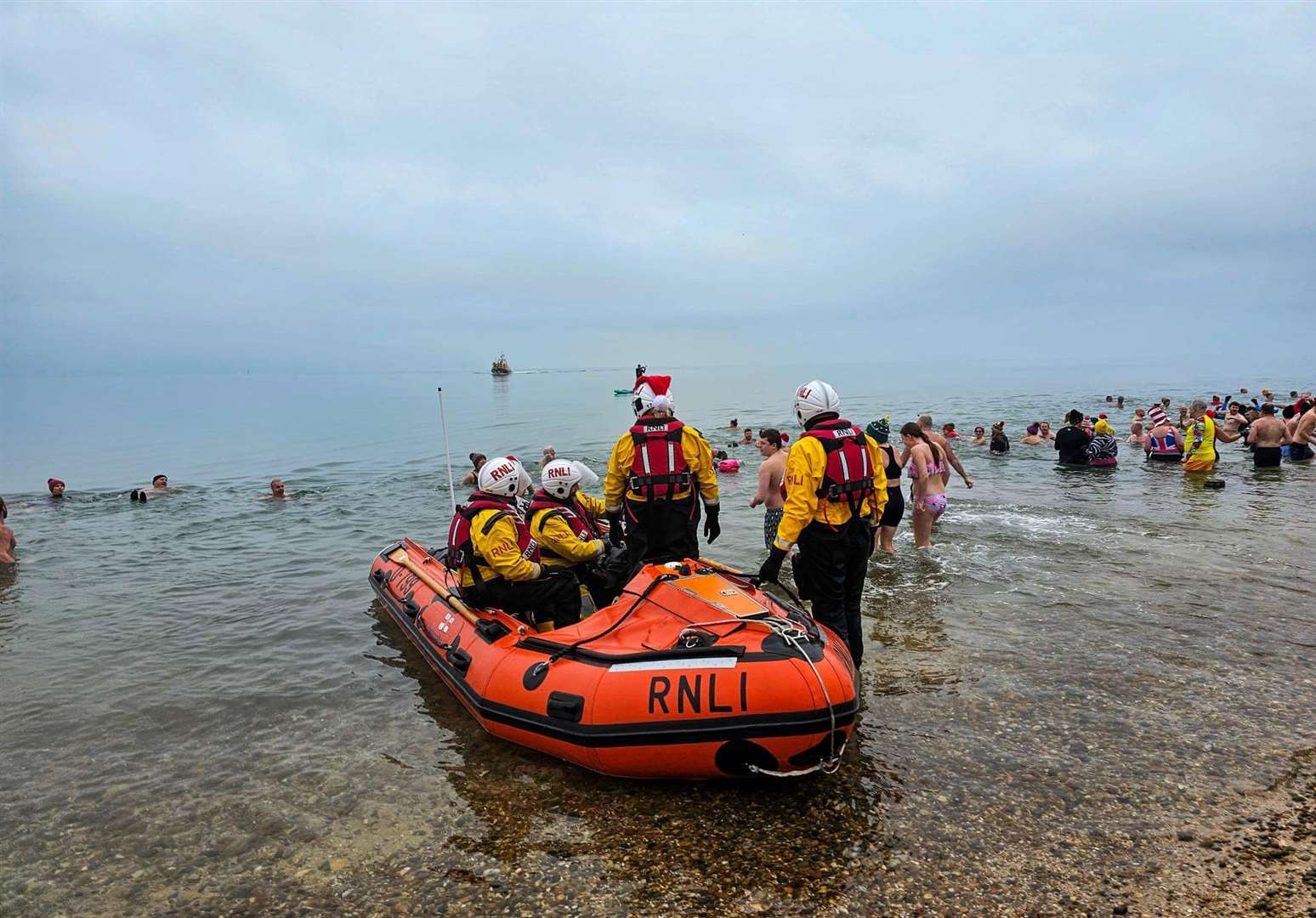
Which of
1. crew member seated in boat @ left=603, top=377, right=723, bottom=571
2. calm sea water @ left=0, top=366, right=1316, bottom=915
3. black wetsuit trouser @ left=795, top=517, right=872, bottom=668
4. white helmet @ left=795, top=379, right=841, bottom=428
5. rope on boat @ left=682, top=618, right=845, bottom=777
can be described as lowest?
calm sea water @ left=0, top=366, right=1316, bottom=915

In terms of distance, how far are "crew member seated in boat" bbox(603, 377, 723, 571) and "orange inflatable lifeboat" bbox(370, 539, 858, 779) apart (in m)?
0.93

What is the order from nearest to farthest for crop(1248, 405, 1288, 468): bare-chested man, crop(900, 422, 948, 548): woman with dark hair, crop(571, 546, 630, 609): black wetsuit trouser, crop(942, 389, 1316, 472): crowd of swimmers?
crop(571, 546, 630, 609): black wetsuit trouser
crop(900, 422, 948, 548): woman with dark hair
crop(942, 389, 1316, 472): crowd of swimmers
crop(1248, 405, 1288, 468): bare-chested man

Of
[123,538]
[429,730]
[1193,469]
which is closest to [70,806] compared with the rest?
[429,730]

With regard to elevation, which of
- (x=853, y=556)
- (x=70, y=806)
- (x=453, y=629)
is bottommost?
(x=70, y=806)

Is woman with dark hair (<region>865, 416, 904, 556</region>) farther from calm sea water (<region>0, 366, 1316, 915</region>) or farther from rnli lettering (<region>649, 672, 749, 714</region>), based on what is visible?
rnli lettering (<region>649, 672, 749, 714</region>)

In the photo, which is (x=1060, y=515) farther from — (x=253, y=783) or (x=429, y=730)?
(x=253, y=783)

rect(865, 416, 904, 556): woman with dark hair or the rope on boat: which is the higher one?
rect(865, 416, 904, 556): woman with dark hair

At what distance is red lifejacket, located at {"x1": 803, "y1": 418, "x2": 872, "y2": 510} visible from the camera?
4914mm

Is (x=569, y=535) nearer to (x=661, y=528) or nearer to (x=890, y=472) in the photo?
(x=661, y=528)

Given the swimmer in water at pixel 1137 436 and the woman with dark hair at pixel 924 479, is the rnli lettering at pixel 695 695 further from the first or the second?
the swimmer in water at pixel 1137 436

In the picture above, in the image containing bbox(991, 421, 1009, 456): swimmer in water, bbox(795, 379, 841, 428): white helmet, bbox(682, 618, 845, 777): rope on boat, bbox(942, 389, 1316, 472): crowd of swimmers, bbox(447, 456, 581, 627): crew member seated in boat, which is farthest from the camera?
bbox(991, 421, 1009, 456): swimmer in water

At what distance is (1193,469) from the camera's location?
15328mm

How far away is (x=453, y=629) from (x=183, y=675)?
2784 mm

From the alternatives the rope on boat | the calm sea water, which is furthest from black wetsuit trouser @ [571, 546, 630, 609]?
the rope on boat
